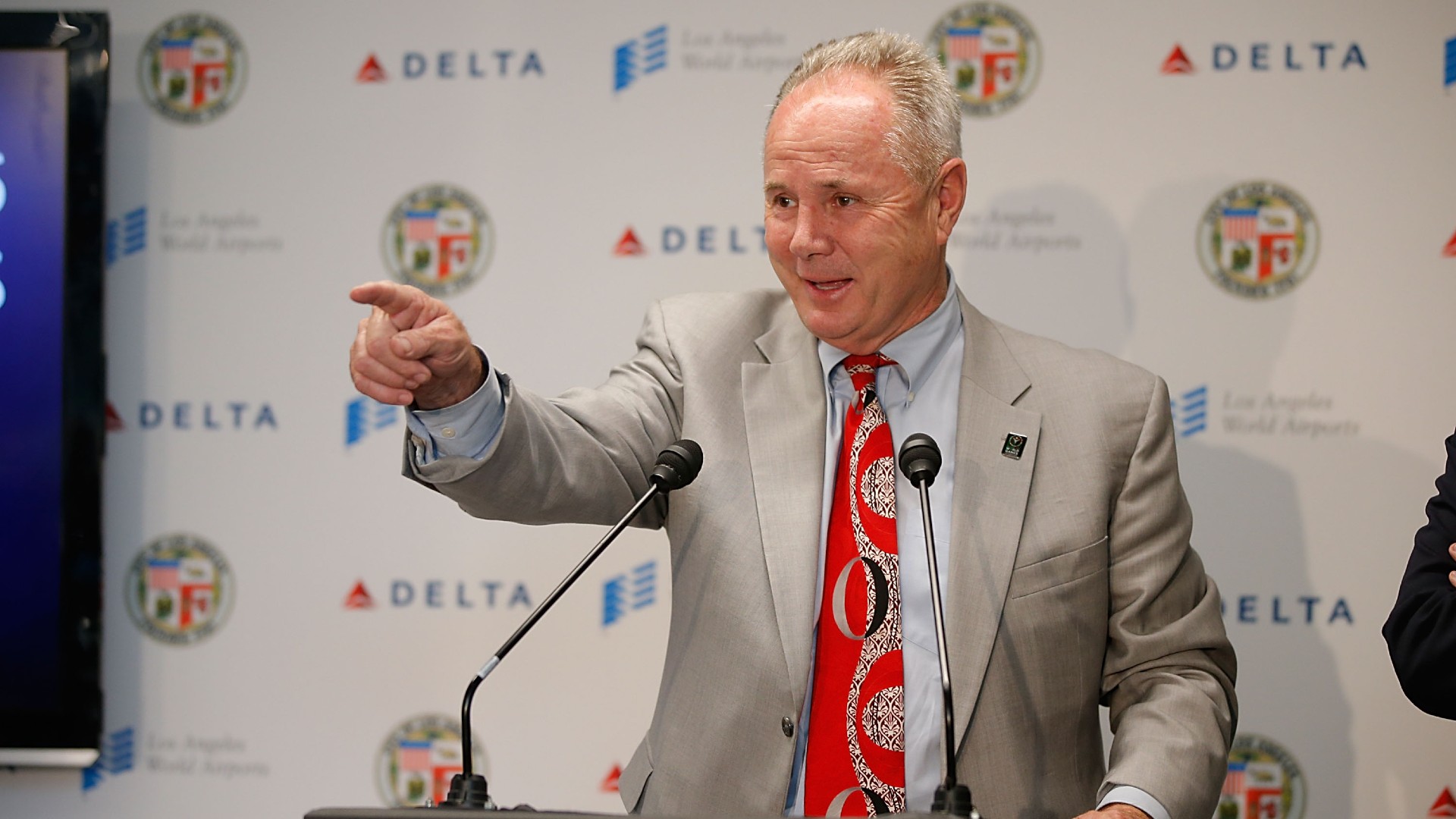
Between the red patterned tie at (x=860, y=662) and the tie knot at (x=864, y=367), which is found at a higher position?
the tie knot at (x=864, y=367)

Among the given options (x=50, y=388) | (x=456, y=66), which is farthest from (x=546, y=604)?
(x=50, y=388)

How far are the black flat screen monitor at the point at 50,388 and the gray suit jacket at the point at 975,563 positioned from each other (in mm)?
1529

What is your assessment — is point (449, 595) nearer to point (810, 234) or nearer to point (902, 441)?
point (902, 441)

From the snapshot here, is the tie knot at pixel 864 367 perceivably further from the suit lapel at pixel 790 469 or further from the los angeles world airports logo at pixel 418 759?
the los angeles world airports logo at pixel 418 759

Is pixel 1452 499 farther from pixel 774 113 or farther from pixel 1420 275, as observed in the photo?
pixel 774 113

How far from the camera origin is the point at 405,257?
298 centimetres

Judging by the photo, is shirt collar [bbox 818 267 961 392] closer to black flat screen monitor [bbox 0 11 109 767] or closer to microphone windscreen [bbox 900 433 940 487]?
microphone windscreen [bbox 900 433 940 487]

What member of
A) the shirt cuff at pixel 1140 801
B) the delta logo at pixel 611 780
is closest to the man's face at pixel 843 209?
the shirt cuff at pixel 1140 801

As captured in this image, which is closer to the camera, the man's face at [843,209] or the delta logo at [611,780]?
the man's face at [843,209]

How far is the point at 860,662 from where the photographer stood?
75.7 inches

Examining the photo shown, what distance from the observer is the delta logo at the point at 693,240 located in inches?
114

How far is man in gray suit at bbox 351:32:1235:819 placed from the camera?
6.25 feet

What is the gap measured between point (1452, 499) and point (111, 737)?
9.91 feet

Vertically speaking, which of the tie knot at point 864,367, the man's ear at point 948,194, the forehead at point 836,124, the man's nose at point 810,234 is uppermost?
the forehead at point 836,124
